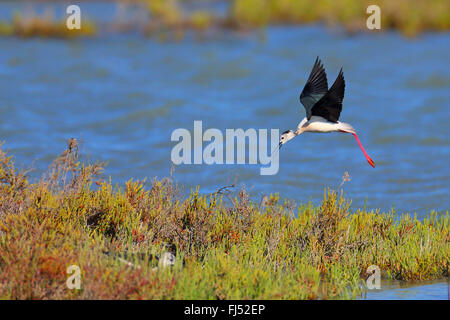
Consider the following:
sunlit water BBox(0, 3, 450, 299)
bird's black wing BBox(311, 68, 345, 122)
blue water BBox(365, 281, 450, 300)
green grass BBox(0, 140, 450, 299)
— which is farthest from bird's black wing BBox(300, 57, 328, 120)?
sunlit water BBox(0, 3, 450, 299)

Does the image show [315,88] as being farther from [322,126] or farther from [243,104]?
[243,104]

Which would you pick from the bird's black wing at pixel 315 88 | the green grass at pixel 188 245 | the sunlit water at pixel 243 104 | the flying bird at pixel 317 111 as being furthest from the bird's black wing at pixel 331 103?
the sunlit water at pixel 243 104

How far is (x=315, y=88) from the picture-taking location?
8.45 metres

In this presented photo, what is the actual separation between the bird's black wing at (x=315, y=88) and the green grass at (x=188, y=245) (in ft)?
3.56

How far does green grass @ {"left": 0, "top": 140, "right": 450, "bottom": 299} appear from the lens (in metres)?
5.99

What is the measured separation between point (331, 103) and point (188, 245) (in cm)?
216

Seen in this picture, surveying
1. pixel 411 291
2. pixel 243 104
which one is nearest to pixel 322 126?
pixel 411 291

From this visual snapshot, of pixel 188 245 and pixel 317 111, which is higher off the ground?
pixel 317 111

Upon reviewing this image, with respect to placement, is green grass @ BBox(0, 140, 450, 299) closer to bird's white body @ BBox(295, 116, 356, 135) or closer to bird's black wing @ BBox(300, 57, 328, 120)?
bird's white body @ BBox(295, 116, 356, 135)

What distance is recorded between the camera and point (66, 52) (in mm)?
23578

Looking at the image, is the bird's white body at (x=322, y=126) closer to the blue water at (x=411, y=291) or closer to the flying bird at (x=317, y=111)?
the flying bird at (x=317, y=111)

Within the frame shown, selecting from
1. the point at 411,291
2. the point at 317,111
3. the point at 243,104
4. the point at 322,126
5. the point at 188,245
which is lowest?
the point at 411,291

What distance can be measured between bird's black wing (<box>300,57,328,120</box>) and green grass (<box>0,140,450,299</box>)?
42.7 inches
